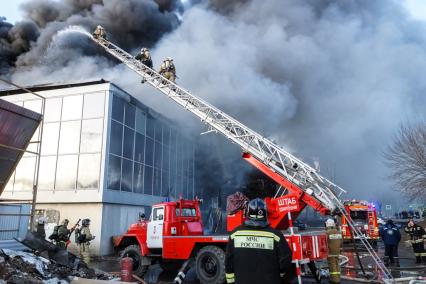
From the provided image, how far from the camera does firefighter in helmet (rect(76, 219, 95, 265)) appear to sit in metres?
12.3

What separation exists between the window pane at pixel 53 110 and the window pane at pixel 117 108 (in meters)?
2.63

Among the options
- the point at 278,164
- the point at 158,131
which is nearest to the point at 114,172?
the point at 158,131

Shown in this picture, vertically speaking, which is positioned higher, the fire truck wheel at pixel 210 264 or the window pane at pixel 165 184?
the window pane at pixel 165 184

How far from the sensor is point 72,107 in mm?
15883

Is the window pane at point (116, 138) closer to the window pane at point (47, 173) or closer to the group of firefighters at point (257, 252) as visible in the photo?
the window pane at point (47, 173)

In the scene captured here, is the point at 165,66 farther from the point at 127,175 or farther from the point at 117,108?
the point at 127,175

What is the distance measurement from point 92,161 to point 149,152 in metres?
3.89

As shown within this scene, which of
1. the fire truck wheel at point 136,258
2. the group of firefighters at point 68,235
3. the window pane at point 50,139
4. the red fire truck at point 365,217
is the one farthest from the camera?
the red fire truck at point 365,217

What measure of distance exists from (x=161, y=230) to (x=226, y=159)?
51.9ft

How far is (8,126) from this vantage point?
676cm

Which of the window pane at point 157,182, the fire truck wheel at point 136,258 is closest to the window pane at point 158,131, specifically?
the window pane at point 157,182

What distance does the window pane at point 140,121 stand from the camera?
17.3m

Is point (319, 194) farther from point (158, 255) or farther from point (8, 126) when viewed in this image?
point (8, 126)

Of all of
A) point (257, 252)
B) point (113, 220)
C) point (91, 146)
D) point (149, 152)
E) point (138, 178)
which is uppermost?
point (149, 152)
